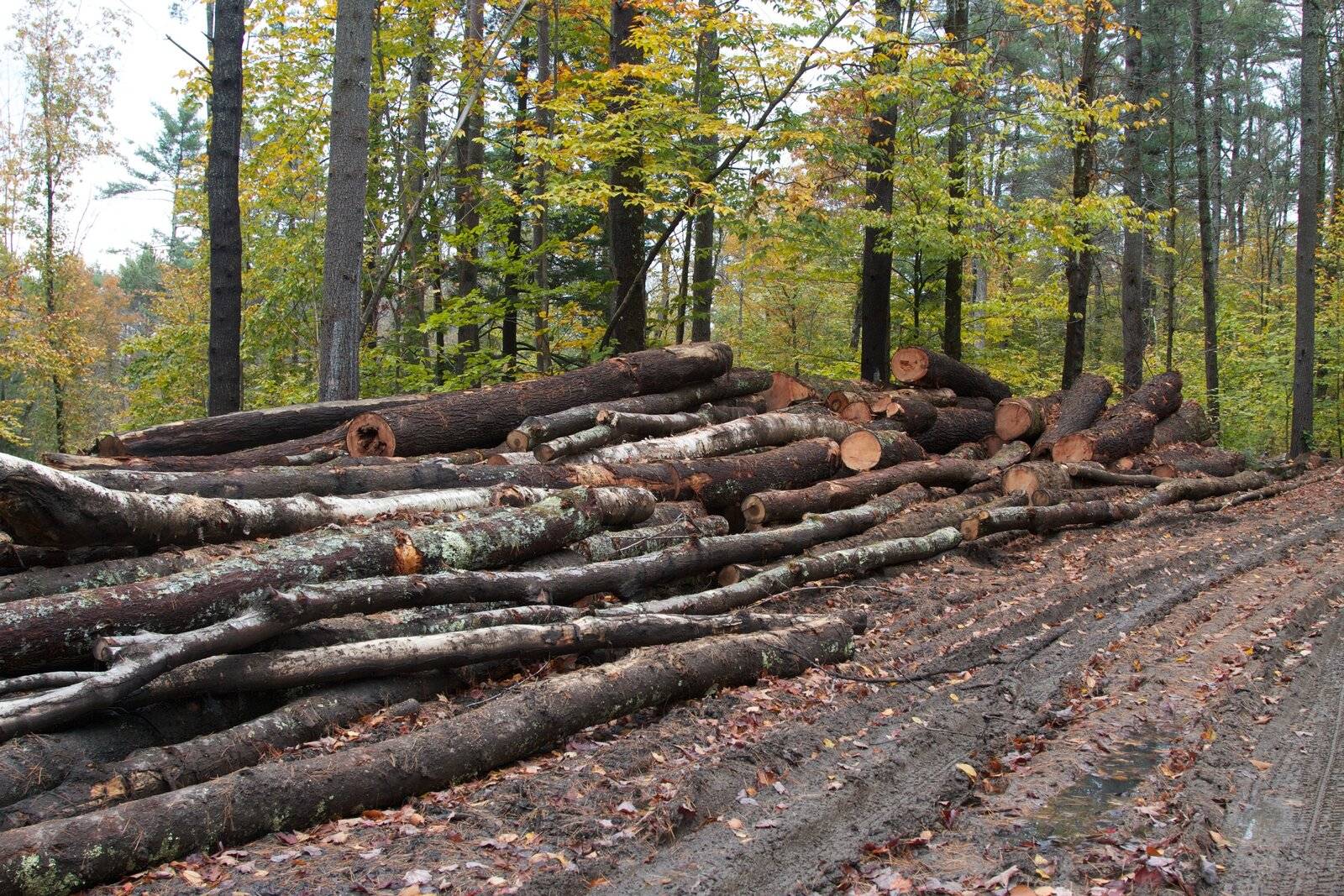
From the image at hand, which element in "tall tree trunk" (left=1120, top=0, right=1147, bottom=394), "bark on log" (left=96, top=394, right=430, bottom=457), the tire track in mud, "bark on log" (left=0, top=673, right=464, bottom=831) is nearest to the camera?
the tire track in mud

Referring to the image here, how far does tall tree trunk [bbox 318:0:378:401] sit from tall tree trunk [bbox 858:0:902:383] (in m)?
7.79

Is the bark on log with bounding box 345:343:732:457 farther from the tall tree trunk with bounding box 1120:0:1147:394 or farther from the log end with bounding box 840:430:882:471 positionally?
the tall tree trunk with bounding box 1120:0:1147:394

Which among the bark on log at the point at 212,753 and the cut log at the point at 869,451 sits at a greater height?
the cut log at the point at 869,451

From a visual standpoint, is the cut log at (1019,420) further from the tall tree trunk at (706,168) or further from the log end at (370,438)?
the log end at (370,438)

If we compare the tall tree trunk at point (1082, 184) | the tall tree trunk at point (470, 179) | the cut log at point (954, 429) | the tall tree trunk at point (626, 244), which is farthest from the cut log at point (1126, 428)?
the tall tree trunk at point (470, 179)

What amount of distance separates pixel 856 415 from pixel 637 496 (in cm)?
558

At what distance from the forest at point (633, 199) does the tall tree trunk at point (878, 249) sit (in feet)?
0.17

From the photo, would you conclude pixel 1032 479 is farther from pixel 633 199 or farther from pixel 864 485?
pixel 633 199

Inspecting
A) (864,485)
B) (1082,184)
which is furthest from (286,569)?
(1082,184)

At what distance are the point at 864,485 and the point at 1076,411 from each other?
18.9 feet

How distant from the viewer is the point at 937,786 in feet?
14.9

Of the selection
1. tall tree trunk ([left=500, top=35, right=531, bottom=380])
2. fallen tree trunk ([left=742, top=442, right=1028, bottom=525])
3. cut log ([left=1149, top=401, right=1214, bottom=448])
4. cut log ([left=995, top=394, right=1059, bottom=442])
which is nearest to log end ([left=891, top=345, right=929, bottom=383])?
cut log ([left=995, top=394, right=1059, bottom=442])

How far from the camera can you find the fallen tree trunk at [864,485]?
9.27 meters

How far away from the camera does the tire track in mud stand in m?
3.84
